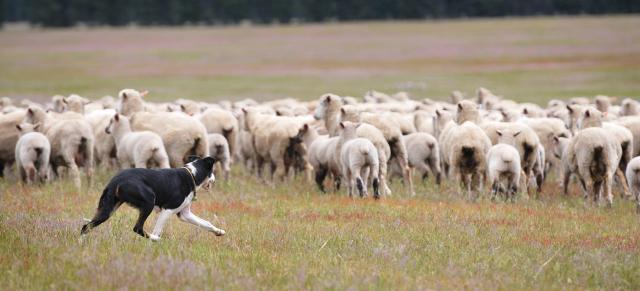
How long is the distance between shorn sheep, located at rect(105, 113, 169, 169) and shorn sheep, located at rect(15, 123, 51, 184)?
1.23 m

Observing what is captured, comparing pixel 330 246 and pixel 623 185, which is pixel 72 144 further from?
pixel 623 185

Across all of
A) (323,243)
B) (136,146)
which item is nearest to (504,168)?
(323,243)

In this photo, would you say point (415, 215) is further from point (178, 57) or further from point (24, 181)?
point (178, 57)

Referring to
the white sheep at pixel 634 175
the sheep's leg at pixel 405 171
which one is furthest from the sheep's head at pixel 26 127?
the white sheep at pixel 634 175

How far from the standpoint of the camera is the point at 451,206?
51.5 ft

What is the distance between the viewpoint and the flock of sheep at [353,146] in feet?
56.5

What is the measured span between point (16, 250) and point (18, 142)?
25.9 feet

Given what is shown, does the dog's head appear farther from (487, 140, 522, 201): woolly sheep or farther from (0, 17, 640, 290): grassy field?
(487, 140, 522, 201): woolly sheep

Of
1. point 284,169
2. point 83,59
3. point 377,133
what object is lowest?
point 83,59

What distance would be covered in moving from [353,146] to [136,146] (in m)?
3.55

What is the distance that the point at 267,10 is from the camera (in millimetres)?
107250

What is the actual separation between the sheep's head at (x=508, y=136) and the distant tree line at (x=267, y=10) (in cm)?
8493

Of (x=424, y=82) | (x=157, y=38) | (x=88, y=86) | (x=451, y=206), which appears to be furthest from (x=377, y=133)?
(x=157, y=38)

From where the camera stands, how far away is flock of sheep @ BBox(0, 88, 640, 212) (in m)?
17.2
